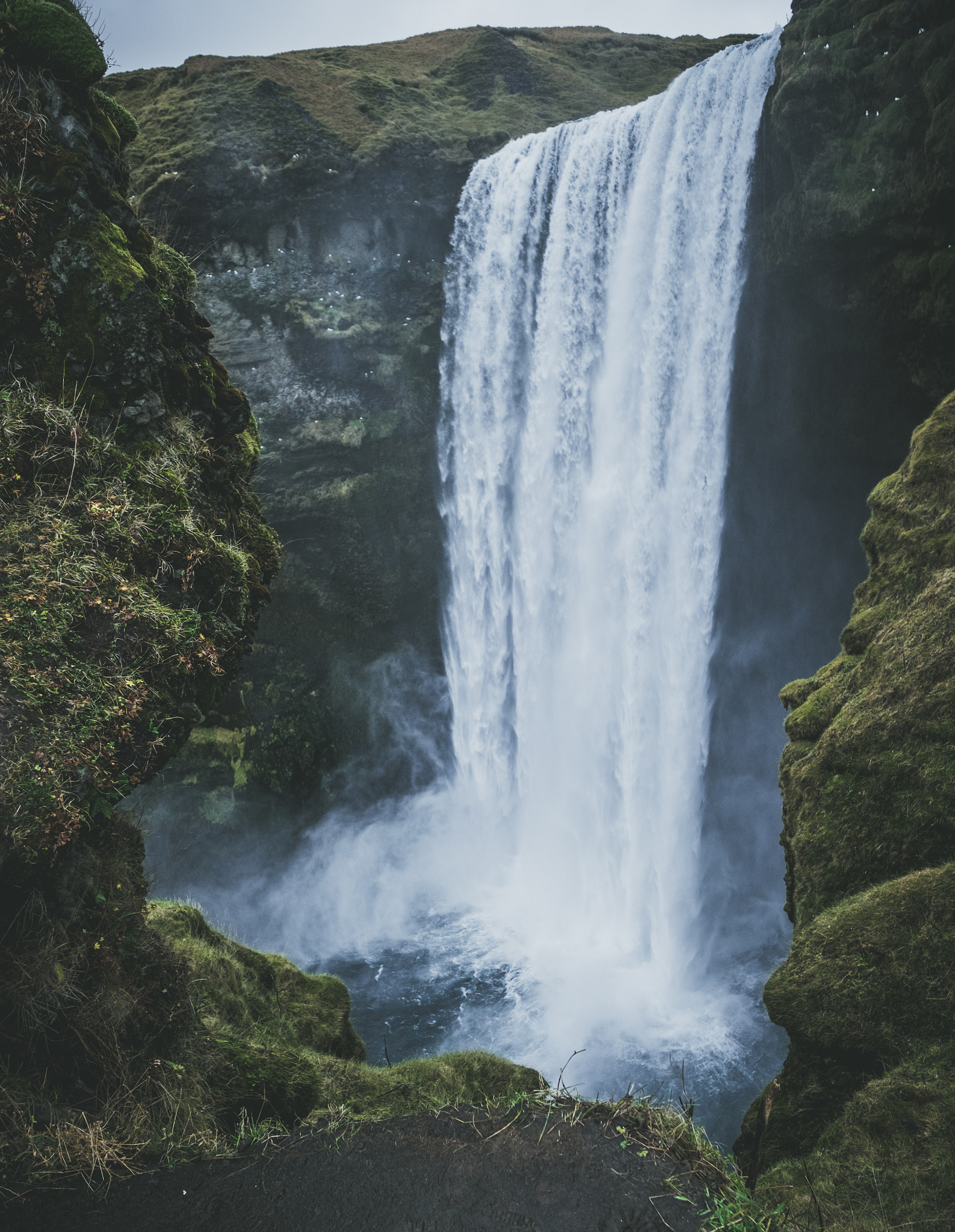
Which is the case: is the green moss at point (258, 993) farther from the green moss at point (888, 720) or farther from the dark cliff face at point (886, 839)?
the green moss at point (888, 720)

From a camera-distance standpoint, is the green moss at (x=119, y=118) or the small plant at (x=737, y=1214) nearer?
the small plant at (x=737, y=1214)

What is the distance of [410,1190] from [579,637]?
38.9ft

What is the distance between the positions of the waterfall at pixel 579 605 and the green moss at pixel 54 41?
10.2 meters

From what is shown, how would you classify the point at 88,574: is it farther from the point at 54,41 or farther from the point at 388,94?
the point at 388,94

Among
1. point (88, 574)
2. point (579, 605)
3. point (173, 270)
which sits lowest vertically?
point (579, 605)

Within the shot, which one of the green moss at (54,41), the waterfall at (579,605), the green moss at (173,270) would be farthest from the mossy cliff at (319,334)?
the green moss at (54,41)

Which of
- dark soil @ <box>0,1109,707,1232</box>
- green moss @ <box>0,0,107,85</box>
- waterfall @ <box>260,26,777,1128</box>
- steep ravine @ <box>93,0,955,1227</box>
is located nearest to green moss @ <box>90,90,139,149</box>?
green moss @ <box>0,0,107,85</box>

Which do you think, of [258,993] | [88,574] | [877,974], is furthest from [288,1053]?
[877,974]

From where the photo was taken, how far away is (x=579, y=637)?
14133 mm

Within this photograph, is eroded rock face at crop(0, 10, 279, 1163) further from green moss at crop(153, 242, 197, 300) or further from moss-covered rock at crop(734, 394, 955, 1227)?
moss-covered rock at crop(734, 394, 955, 1227)

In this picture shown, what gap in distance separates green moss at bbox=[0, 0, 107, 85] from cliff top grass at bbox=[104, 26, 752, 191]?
1235cm

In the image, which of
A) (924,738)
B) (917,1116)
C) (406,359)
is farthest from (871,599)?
(406,359)

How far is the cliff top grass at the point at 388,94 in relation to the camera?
15164 millimetres

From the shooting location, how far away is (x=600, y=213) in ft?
44.8
